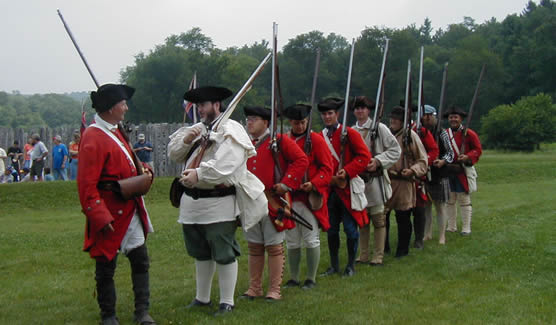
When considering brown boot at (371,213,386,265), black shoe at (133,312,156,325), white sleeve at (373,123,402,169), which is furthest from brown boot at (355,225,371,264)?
black shoe at (133,312,156,325)

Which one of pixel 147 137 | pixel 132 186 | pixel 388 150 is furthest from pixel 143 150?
pixel 132 186

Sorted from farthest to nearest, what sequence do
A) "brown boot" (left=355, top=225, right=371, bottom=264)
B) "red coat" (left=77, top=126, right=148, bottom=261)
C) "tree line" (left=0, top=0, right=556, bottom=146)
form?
"tree line" (left=0, top=0, right=556, bottom=146) < "brown boot" (left=355, top=225, right=371, bottom=264) < "red coat" (left=77, top=126, right=148, bottom=261)

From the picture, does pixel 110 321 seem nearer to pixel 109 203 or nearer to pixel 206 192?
pixel 109 203

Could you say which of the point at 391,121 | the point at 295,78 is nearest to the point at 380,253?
the point at 391,121

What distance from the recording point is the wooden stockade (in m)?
22.9

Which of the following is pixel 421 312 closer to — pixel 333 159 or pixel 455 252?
pixel 333 159

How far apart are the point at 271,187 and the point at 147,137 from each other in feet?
57.6

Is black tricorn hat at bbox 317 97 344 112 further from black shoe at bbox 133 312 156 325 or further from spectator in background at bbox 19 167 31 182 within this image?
spectator in background at bbox 19 167 31 182

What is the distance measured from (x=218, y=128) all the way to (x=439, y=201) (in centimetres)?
522

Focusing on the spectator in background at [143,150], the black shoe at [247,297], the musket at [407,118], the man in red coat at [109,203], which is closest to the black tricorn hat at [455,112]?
the musket at [407,118]

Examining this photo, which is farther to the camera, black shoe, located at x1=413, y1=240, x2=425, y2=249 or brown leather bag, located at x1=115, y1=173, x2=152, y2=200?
black shoe, located at x1=413, y1=240, x2=425, y2=249

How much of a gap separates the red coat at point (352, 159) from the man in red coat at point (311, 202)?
474 mm

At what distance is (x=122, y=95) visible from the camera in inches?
205

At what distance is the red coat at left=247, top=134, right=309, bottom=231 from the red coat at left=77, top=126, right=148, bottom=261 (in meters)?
1.57
